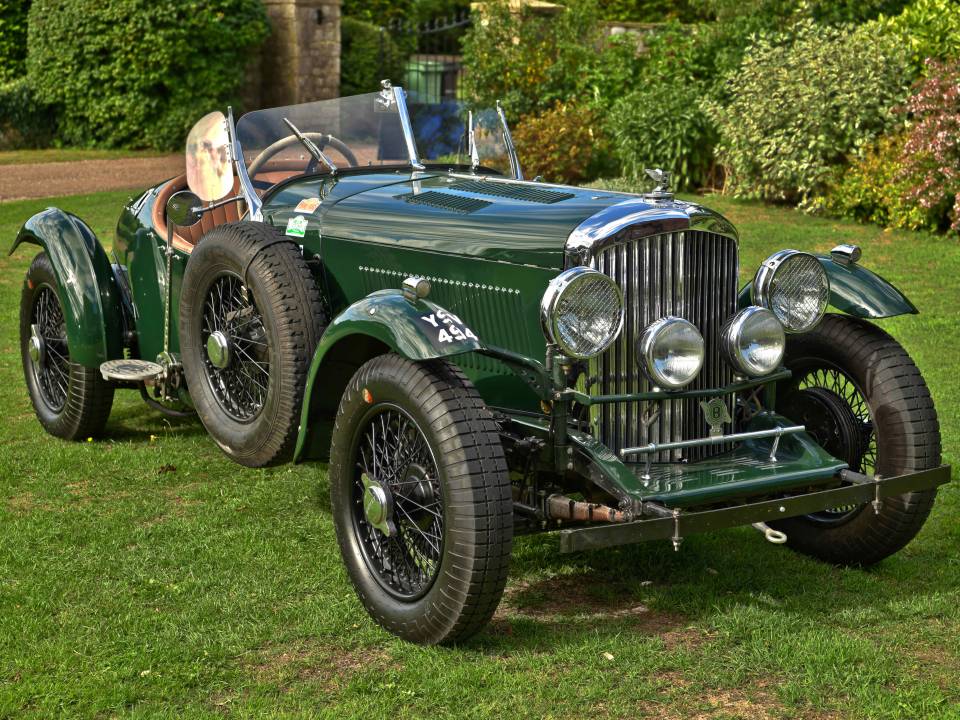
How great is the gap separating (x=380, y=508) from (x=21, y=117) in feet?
57.3

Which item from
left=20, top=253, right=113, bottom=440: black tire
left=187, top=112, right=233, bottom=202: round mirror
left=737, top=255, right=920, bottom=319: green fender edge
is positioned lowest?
left=20, top=253, right=113, bottom=440: black tire

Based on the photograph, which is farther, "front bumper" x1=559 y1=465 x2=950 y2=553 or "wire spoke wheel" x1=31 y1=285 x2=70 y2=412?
"wire spoke wheel" x1=31 y1=285 x2=70 y2=412

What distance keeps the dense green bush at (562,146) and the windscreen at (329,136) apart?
9197 mm

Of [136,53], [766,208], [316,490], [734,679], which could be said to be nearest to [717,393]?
[734,679]

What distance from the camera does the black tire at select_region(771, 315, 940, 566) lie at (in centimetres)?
444

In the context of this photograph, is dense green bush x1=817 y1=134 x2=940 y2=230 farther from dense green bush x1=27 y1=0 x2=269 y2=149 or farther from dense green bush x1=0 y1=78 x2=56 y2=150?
dense green bush x1=0 y1=78 x2=56 y2=150

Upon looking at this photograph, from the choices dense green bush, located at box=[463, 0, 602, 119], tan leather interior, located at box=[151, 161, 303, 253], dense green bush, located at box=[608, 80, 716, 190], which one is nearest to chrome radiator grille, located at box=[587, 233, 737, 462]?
tan leather interior, located at box=[151, 161, 303, 253]

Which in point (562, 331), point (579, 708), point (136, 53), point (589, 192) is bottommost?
point (579, 708)

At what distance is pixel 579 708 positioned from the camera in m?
3.60

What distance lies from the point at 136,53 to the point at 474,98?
560 centimetres

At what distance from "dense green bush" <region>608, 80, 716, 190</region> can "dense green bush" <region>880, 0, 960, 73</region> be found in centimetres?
240

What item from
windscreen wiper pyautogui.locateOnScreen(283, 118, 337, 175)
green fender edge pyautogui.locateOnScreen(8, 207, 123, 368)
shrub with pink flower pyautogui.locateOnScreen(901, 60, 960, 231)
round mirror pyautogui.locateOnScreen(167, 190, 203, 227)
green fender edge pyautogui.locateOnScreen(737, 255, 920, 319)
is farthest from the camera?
shrub with pink flower pyautogui.locateOnScreen(901, 60, 960, 231)

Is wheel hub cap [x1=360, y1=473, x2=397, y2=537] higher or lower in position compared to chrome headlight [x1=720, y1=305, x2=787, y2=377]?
lower

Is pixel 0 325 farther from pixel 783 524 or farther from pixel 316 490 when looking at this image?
pixel 783 524
